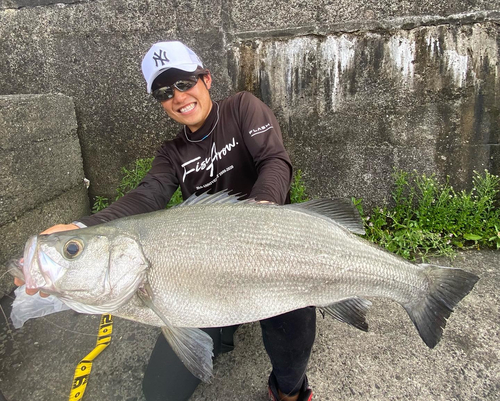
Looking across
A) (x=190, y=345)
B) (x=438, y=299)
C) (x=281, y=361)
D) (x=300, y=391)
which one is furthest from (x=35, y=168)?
(x=438, y=299)

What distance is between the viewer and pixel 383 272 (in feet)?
5.66

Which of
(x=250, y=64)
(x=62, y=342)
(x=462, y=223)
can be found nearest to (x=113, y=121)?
(x=250, y=64)

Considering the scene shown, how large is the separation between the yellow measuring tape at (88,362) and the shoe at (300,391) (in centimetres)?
135

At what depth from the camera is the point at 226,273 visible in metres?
1.66

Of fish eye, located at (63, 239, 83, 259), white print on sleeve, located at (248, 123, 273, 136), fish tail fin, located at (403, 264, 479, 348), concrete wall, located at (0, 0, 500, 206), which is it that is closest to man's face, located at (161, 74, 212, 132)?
white print on sleeve, located at (248, 123, 273, 136)

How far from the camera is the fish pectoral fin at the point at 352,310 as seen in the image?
1774 mm

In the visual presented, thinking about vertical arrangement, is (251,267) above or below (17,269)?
below

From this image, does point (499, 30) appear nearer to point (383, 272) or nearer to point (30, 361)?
point (383, 272)

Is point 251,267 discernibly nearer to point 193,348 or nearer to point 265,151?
point 193,348

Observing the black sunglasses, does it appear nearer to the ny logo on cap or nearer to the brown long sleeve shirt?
the ny logo on cap

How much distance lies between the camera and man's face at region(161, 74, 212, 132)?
2453mm

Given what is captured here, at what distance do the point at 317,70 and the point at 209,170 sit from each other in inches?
69.3

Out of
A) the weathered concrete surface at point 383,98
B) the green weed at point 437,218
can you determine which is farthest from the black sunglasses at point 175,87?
the green weed at point 437,218

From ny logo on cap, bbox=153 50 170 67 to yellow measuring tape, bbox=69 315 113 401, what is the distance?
7.34 ft
